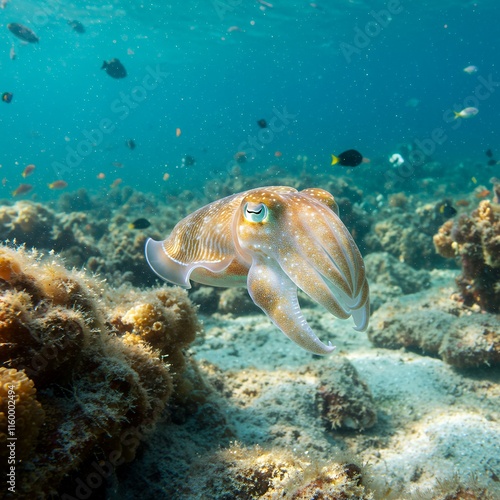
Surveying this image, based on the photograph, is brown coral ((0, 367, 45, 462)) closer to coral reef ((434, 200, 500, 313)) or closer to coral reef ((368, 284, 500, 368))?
coral reef ((368, 284, 500, 368))

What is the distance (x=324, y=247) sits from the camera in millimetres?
1880

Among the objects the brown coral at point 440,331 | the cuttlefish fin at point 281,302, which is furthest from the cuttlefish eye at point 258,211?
the brown coral at point 440,331

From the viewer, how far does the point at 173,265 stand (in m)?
2.71

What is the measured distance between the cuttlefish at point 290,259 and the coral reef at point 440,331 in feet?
11.3

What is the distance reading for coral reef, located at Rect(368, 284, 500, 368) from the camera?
4617mm

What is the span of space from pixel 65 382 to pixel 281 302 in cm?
125

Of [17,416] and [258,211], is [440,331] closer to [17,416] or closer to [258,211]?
[258,211]

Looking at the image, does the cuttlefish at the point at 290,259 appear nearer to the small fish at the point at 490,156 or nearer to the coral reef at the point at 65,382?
the coral reef at the point at 65,382

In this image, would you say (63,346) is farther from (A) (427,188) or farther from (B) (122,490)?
(A) (427,188)

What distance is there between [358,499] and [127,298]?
2.30m

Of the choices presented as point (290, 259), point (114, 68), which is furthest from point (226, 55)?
point (290, 259)

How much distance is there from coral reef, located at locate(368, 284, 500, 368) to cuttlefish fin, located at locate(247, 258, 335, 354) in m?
3.83

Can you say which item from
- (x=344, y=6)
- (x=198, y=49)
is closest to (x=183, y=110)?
(x=198, y=49)

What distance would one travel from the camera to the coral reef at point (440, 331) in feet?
15.1
